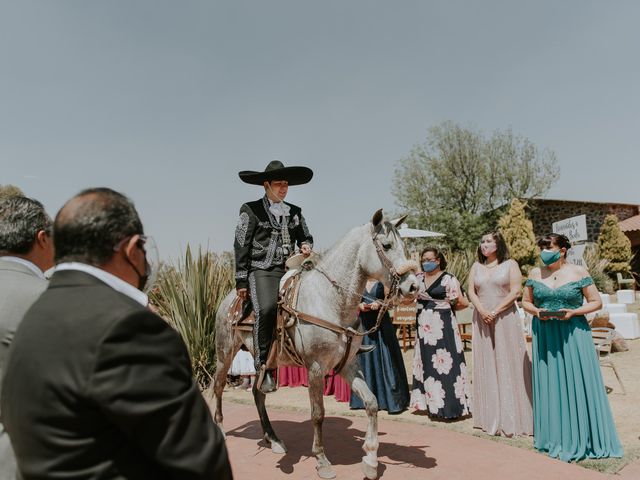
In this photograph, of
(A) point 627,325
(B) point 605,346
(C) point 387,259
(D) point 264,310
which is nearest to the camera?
(C) point 387,259

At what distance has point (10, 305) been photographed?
75.9 inches

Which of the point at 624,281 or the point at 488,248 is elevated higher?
the point at 488,248

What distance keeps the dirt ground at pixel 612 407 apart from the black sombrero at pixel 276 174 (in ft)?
11.4

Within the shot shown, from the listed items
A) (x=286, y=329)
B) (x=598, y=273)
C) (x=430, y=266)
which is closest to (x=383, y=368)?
(x=430, y=266)

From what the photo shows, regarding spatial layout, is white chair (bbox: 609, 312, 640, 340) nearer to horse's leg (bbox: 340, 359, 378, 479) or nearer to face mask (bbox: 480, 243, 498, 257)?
face mask (bbox: 480, 243, 498, 257)

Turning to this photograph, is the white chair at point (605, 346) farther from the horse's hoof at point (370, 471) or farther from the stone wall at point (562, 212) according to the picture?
the stone wall at point (562, 212)

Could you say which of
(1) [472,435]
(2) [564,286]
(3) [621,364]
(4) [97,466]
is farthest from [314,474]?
(3) [621,364]

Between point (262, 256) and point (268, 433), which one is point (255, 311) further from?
point (268, 433)

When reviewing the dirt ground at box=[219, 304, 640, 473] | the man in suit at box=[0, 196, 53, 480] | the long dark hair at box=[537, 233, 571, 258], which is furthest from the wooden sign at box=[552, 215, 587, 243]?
the man in suit at box=[0, 196, 53, 480]

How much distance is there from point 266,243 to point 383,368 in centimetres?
307

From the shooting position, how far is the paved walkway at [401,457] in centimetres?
404

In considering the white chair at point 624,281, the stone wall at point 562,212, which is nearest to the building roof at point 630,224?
the stone wall at point 562,212

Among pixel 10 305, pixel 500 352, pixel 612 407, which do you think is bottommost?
pixel 612 407

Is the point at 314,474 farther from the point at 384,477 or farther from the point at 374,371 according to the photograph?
the point at 374,371
